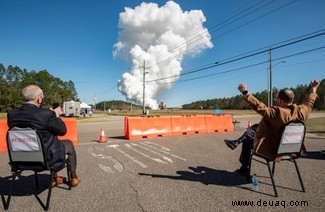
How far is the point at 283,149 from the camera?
3.80m

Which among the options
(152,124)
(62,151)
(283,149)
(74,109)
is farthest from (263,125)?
(74,109)

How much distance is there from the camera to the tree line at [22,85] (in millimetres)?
64125

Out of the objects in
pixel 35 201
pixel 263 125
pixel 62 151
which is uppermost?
pixel 263 125

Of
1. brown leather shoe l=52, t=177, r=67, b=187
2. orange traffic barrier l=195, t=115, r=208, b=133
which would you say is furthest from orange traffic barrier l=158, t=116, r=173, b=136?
brown leather shoe l=52, t=177, r=67, b=187

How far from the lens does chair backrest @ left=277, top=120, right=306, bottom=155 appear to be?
3.71 meters

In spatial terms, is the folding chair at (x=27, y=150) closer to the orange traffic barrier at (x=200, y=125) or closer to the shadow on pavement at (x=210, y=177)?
the shadow on pavement at (x=210, y=177)

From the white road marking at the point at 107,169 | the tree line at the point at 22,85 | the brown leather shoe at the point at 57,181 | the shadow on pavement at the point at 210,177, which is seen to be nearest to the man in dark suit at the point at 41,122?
the brown leather shoe at the point at 57,181

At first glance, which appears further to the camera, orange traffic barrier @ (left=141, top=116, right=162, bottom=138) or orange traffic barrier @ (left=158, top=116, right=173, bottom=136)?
orange traffic barrier @ (left=158, top=116, right=173, bottom=136)

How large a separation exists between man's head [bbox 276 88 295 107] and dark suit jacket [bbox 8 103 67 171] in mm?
3585

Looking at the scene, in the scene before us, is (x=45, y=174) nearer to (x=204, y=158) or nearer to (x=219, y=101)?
(x=204, y=158)

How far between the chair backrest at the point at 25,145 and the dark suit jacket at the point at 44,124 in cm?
9

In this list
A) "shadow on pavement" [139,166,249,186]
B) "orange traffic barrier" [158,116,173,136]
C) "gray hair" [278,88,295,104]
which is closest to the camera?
"gray hair" [278,88,295,104]

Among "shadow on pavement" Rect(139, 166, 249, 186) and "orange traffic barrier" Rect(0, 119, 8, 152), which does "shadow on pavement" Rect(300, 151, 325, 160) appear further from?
"orange traffic barrier" Rect(0, 119, 8, 152)

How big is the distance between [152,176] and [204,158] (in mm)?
2245
